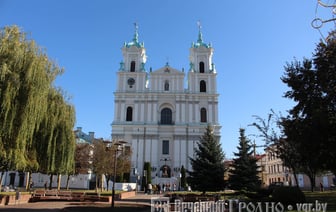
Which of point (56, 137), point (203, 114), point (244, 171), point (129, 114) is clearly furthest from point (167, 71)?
point (56, 137)

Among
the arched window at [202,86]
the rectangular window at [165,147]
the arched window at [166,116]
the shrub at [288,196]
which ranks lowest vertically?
the shrub at [288,196]

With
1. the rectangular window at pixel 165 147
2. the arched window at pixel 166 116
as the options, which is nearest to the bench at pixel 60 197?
the rectangular window at pixel 165 147

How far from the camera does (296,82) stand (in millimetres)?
20297

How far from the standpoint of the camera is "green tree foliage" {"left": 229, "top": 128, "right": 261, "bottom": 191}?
32.8 metres

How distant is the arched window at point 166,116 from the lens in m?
61.4

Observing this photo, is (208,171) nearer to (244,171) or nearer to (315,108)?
(244,171)

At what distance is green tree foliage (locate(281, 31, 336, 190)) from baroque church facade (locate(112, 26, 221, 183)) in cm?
3693

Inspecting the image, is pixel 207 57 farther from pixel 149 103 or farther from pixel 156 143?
pixel 156 143

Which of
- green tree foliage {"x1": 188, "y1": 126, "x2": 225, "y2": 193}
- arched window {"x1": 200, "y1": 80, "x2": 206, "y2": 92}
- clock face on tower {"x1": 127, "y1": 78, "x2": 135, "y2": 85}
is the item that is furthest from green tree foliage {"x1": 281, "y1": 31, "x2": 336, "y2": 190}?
clock face on tower {"x1": 127, "y1": 78, "x2": 135, "y2": 85}

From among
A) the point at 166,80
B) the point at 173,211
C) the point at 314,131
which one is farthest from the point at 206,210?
the point at 166,80

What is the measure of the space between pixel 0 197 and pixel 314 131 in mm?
18698

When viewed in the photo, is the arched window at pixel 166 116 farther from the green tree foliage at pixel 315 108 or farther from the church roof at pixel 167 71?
the green tree foliage at pixel 315 108

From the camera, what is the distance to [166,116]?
203 feet

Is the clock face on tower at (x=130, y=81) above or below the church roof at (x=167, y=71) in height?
below
